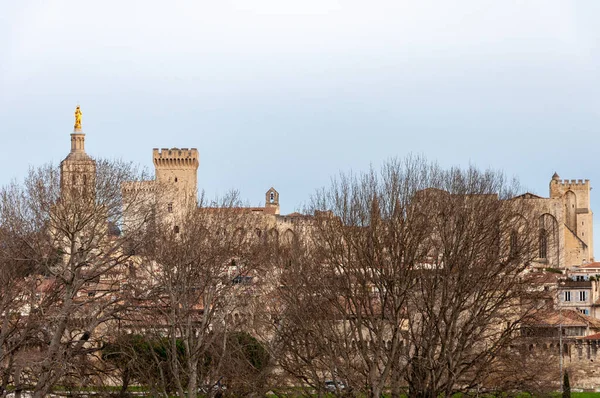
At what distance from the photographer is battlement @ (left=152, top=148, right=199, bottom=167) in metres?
130

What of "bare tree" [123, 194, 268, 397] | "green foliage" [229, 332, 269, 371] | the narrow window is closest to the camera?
"bare tree" [123, 194, 268, 397]

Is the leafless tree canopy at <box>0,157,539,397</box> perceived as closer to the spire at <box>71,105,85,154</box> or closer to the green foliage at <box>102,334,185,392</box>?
the green foliage at <box>102,334,185,392</box>

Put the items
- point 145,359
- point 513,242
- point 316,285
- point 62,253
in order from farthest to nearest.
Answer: point 145,359
point 513,242
point 316,285
point 62,253

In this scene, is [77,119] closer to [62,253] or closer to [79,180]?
[79,180]

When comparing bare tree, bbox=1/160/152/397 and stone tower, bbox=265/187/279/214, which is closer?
bare tree, bbox=1/160/152/397

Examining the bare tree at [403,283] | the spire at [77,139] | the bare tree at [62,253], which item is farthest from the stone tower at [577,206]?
the bare tree at [62,253]

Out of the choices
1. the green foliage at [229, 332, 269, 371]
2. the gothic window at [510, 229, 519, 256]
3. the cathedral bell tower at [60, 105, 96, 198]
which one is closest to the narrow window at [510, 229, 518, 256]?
the gothic window at [510, 229, 519, 256]

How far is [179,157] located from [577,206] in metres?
53.6

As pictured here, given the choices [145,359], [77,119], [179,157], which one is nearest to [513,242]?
[145,359]

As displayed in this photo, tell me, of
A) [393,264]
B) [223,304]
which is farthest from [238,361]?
[393,264]

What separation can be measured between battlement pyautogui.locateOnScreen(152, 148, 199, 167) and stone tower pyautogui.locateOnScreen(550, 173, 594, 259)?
46.2 metres

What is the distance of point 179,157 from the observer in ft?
428

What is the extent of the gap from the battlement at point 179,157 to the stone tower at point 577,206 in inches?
1818

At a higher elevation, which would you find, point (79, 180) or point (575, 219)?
point (575, 219)
